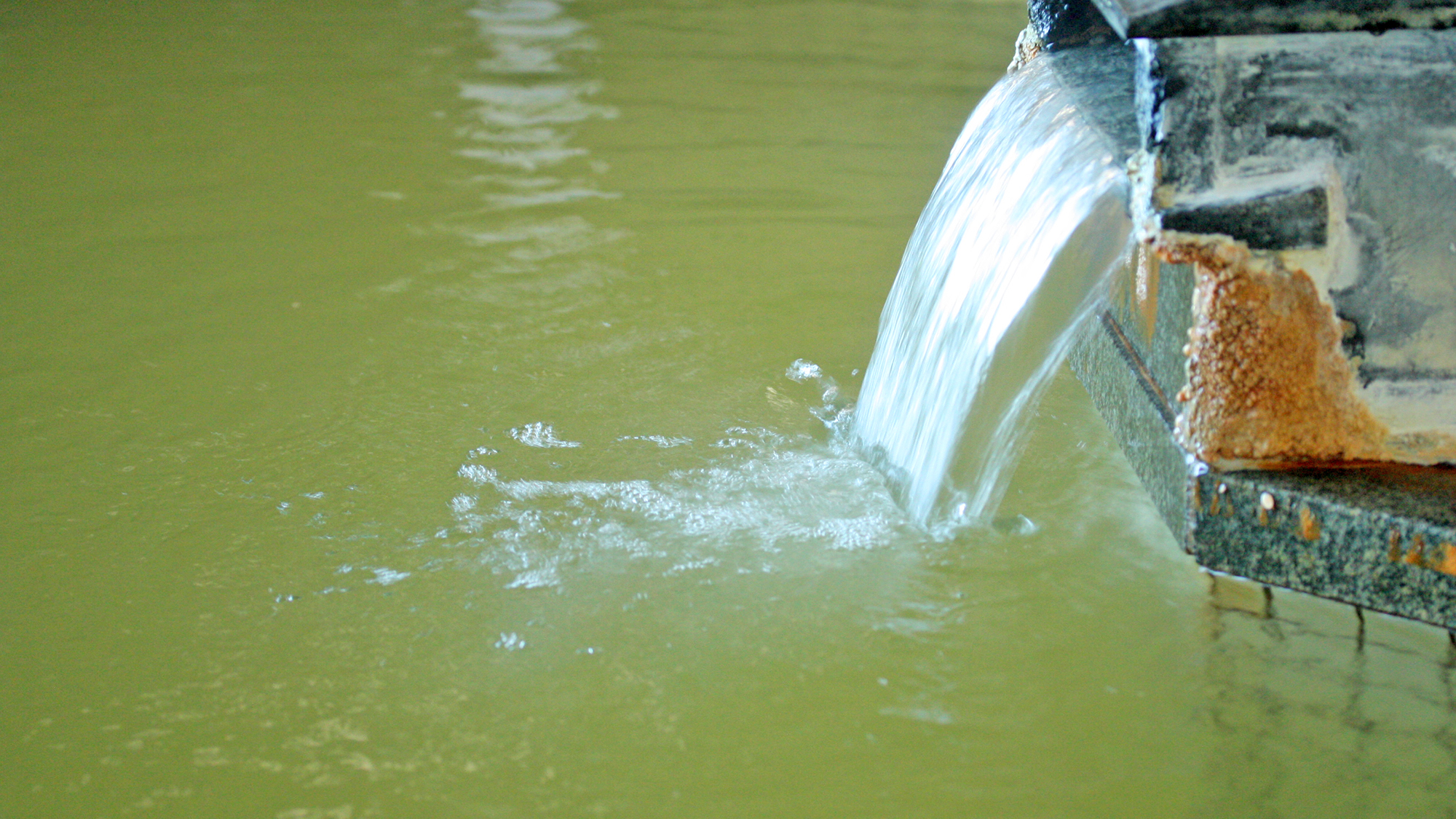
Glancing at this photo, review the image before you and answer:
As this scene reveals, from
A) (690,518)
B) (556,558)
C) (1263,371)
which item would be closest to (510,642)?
(556,558)

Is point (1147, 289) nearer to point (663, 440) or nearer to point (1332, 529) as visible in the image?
point (1332, 529)

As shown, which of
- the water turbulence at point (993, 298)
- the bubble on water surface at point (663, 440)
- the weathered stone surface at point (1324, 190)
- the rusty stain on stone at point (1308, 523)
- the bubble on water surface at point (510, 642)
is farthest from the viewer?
the bubble on water surface at point (663, 440)

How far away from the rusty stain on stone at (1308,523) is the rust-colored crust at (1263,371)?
105 mm

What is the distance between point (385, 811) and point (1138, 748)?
43.2 inches

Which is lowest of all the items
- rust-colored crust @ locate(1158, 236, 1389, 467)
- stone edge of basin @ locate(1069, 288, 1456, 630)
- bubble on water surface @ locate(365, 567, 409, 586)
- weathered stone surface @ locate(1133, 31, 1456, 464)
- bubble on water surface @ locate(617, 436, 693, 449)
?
bubble on water surface @ locate(365, 567, 409, 586)

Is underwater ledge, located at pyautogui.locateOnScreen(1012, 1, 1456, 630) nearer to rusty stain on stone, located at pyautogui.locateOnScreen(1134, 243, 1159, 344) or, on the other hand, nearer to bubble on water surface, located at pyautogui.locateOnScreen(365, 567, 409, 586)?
rusty stain on stone, located at pyautogui.locateOnScreen(1134, 243, 1159, 344)

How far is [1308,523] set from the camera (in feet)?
6.30

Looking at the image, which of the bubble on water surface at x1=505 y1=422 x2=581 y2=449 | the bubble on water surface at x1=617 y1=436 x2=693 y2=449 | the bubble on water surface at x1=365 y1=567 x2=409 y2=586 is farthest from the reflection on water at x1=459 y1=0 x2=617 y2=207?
the bubble on water surface at x1=365 y1=567 x2=409 y2=586

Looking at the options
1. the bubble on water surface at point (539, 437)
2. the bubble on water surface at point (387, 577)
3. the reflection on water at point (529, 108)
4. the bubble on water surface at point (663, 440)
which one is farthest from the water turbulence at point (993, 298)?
the reflection on water at point (529, 108)

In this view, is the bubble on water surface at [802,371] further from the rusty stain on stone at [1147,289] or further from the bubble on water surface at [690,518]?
the rusty stain on stone at [1147,289]

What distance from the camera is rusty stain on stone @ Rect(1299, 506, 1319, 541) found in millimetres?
1916

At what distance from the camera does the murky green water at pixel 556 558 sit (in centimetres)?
182

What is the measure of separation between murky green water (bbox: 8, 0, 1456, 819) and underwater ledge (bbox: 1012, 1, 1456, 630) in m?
0.25

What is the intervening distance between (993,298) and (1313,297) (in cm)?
63
